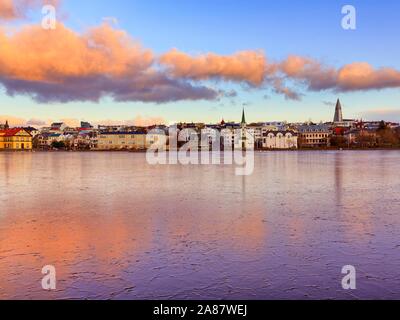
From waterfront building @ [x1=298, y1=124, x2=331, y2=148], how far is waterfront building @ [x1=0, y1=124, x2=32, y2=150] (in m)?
77.3

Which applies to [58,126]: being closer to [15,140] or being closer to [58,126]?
[58,126]

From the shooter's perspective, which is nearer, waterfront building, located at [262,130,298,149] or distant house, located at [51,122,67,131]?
waterfront building, located at [262,130,298,149]

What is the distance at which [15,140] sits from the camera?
12362 cm

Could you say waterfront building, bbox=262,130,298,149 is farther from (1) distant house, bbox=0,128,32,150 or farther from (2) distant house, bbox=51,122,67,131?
(2) distant house, bbox=51,122,67,131

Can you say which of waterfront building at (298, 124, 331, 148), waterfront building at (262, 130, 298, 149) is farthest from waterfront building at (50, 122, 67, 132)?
waterfront building at (298, 124, 331, 148)

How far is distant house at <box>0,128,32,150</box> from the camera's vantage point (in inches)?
4850

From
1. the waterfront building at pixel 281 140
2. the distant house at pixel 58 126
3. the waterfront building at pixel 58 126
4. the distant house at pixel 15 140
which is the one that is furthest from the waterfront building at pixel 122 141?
the distant house at pixel 58 126

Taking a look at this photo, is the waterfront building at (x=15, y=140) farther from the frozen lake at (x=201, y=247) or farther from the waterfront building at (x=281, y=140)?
the frozen lake at (x=201, y=247)

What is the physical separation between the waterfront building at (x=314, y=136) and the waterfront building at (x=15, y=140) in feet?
254

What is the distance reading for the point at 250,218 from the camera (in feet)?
38.7

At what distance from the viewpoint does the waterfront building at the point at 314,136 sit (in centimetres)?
13188

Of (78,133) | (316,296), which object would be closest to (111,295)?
(316,296)

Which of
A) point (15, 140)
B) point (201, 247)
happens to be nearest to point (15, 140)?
point (15, 140)
